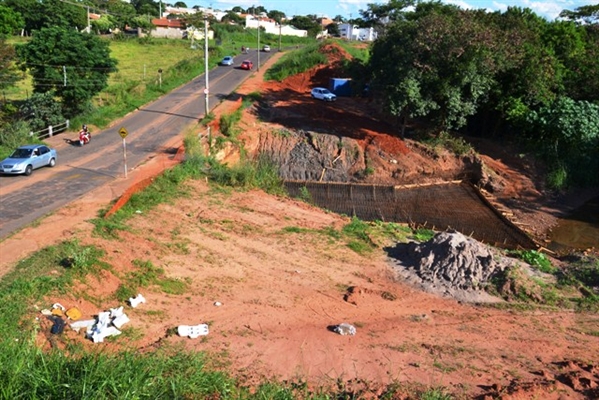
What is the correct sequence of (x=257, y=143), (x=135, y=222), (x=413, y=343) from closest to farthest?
(x=413, y=343) → (x=135, y=222) → (x=257, y=143)

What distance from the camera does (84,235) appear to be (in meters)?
18.0

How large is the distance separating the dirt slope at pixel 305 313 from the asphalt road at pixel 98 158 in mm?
1420

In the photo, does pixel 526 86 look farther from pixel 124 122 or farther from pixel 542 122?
pixel 124 122

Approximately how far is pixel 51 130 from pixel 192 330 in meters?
24.3

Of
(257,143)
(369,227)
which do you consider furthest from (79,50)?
(369,227)

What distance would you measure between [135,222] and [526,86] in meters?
25.9

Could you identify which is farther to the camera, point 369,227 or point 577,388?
point 369,227

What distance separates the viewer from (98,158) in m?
29.0

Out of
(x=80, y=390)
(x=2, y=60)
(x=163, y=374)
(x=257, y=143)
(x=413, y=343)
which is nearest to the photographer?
(x=80, y=390)

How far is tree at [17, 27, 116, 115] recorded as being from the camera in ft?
109

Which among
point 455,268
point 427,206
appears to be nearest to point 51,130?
point 427,206

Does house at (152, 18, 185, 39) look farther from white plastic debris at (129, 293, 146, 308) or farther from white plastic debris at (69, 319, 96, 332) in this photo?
white plastic debris at (69, 319, 96, 332)

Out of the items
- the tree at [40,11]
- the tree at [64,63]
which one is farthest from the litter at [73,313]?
the tree at [40,11]

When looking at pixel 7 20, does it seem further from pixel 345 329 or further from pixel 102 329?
pixel 345 329
